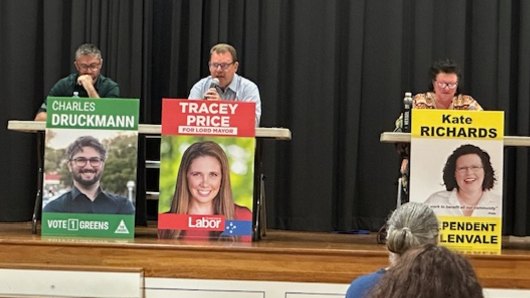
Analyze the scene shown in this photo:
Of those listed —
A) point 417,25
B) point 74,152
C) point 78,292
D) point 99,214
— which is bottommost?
point 78,292

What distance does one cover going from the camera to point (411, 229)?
252 centimetres

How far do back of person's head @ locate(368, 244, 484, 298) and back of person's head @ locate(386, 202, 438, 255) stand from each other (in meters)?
1.02

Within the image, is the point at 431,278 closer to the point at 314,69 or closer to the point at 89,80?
the point at 89,80

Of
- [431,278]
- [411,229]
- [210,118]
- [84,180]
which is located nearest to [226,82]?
[210,118]

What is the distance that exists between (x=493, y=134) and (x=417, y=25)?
2073mm

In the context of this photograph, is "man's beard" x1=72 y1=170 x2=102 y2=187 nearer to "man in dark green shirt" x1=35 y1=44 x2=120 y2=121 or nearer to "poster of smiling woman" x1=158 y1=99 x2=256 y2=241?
"poster of smiling woman" x1=158 y1=99 x2=256 y2=241

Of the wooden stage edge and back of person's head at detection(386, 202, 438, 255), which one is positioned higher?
back of person's head at detection(386, 202, 438, 255)

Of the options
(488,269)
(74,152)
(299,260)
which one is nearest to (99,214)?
(74,152)

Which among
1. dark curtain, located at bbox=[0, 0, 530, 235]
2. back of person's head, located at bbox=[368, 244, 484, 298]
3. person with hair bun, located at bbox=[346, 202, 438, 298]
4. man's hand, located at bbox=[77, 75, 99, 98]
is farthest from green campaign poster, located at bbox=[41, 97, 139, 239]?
back of person's head, located at bbox=[368, 244, 484, 298]

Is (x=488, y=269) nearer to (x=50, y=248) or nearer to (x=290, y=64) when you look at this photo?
(x=50, y=248)

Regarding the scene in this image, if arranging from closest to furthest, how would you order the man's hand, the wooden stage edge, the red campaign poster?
the wooden stage edge < the red campaign poster < the man's hand

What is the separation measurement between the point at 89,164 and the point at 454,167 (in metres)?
1.76

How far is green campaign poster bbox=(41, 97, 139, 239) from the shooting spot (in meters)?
4.40

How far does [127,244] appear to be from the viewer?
4.12 m
